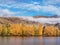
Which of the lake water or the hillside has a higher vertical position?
the hillside

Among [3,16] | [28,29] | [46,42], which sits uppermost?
[3,16]

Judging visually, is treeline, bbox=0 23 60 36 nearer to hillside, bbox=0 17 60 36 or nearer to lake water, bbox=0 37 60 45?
hillside, bbox=0 17 60 36

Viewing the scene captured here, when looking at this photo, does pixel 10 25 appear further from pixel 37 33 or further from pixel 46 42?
pixel 46 42

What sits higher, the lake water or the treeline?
the treeline

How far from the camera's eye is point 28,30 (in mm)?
9609

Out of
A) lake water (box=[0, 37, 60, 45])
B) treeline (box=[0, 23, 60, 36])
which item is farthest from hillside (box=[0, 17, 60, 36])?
lake water (box=[0, 37, 60, 45])

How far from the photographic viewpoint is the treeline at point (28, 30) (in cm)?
943

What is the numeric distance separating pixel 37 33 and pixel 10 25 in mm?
1478

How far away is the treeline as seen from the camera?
943 cm

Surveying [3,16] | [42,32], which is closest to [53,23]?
[42,32]

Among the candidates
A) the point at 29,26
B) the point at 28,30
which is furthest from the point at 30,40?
the point at 29,26

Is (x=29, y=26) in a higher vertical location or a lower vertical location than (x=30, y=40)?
higher

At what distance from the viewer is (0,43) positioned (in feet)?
30.1

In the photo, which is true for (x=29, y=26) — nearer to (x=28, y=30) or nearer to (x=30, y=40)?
(x=28, y=30)
